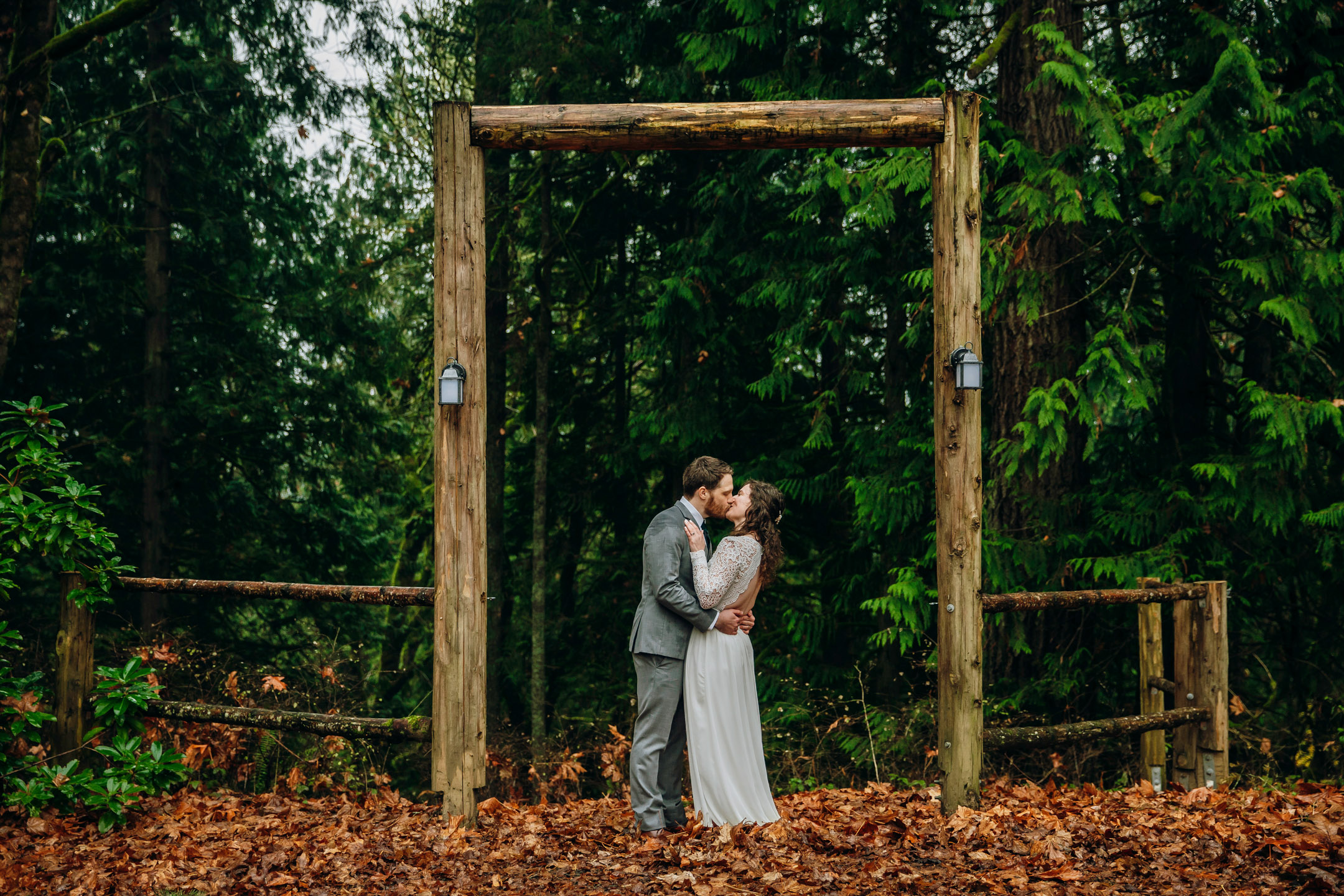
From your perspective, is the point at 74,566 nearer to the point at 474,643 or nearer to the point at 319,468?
the point at 474,643

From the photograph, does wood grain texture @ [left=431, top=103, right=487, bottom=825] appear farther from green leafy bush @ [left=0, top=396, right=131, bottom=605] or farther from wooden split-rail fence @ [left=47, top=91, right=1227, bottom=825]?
green leafy bush @ [left=0, top=396, right=131, bottom=605]

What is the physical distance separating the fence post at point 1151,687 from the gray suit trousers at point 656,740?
3379 millimetres

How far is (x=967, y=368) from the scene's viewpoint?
5.54m

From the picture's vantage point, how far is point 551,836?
555 cm

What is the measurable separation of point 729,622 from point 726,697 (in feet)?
1.36

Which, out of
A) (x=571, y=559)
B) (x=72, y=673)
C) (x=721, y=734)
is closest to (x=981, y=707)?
(x=721, y=734)


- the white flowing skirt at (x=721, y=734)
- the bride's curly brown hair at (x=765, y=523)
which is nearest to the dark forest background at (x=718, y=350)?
the bride's curly brown hair at (x=765, y=523)

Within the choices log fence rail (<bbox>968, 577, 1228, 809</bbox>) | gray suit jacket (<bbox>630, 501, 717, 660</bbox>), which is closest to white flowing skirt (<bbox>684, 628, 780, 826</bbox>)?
gray suit jacket (<bbox>630, 501, 717, 660</bbox>)

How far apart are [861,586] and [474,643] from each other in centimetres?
597

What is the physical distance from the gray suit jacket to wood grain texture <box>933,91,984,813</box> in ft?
4.54

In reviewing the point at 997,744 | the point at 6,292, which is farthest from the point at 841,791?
the point at 6,292

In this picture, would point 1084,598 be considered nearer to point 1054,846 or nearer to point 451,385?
point 1054,846

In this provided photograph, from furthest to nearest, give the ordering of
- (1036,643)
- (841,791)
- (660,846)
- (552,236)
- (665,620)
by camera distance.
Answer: (552,236) → (1036,643) → (841,791) → (665,620) → (660,846)

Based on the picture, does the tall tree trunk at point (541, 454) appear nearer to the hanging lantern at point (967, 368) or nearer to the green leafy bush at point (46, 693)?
the green leafy bush at point (46, 693)
